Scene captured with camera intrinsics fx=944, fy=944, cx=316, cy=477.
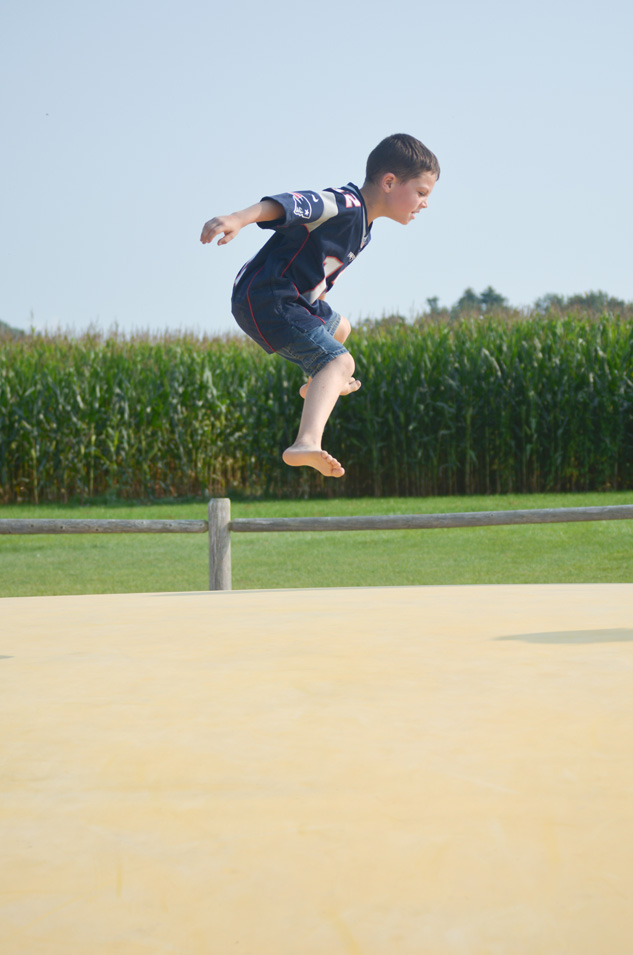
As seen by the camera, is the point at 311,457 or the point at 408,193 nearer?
the point at 311,457

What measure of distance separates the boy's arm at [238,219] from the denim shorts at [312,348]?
0.40 metres

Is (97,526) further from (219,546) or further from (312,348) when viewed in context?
(312,348)

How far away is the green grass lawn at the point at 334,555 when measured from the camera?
315 inches

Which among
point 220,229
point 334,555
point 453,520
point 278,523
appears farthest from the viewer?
point 334,555

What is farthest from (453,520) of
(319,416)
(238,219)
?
(238,219)

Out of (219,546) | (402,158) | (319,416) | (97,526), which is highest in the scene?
(402,158)

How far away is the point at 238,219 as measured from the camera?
8.82ft

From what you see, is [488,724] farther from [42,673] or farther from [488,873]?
[42,673]

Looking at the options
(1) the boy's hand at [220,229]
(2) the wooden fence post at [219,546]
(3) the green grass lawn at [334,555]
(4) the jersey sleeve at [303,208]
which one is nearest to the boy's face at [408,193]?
(4) the jersey sleeve at [303,208]

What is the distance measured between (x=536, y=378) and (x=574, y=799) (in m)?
12.7

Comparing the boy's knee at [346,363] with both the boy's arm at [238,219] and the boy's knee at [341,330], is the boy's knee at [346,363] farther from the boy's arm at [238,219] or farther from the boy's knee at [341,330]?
the boy's arm at [238,219]

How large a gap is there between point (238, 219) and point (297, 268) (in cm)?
45

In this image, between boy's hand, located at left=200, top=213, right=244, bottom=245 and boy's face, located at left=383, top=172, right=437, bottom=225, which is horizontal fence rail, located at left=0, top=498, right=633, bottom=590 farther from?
boy's hand, located at left=200, top=213, right=244, bottom=245

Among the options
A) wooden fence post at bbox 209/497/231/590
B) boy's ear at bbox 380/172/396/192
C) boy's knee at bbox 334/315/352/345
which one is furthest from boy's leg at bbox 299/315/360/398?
wooden fence post at bbox 209/497/231/590
